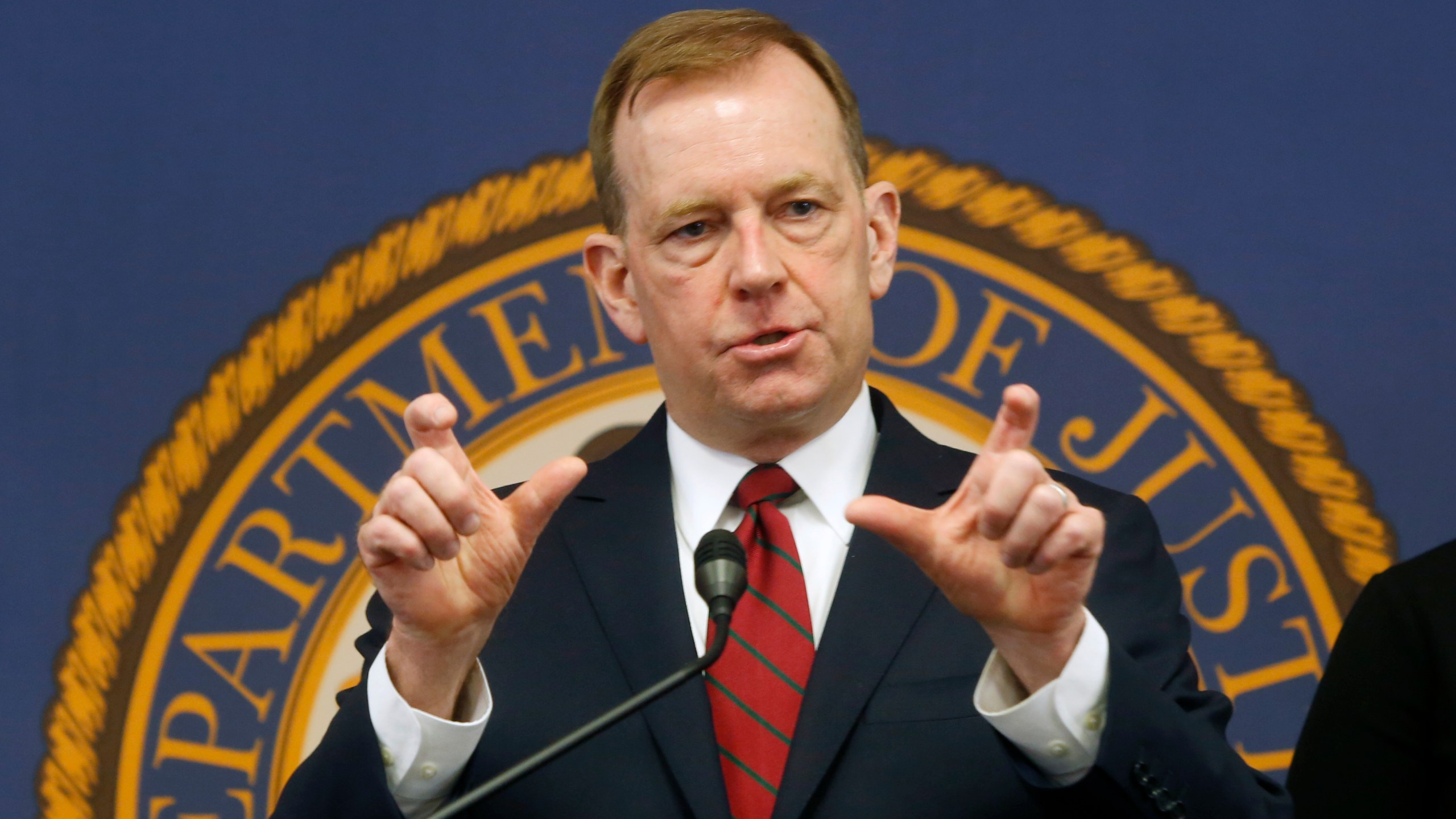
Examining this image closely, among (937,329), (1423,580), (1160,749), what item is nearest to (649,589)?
(1160,749)

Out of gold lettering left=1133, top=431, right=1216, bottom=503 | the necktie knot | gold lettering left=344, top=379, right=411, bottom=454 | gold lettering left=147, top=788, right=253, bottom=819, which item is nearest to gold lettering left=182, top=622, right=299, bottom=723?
gold lettering left=147, top=788, right=253, bottom=819

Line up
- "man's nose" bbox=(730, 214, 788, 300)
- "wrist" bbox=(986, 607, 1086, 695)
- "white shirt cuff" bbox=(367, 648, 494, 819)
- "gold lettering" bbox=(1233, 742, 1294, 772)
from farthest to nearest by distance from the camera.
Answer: "gold lettering" bbox=(1233, 742, 1294, 772)
"man's nose" bbox=(730, 214, 788, 300)
"white shirt cuff" bbox=(367, 648, 494, 819)
"wrist" bbox=(986, 607, 1086, 695)

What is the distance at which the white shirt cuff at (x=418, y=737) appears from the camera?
4.50ft

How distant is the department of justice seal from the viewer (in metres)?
2.14

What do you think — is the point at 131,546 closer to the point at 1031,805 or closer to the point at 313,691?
the point at 313,691

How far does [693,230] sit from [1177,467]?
37.1 inches

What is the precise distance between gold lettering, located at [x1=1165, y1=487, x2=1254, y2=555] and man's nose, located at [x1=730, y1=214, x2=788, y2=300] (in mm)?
905

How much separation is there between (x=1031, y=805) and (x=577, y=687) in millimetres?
510

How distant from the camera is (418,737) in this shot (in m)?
1.38

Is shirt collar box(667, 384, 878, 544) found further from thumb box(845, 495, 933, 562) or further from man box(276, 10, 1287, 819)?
thumb box(845, 495, 933, 562)

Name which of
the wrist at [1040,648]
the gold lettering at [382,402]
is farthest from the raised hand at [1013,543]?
the gold lettering at [382,402]

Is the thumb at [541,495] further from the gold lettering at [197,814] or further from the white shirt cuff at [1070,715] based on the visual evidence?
the gold lettering at [197,814]

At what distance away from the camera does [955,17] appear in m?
2.28

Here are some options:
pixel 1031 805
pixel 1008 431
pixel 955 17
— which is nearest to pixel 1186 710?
pixel 1031 805
